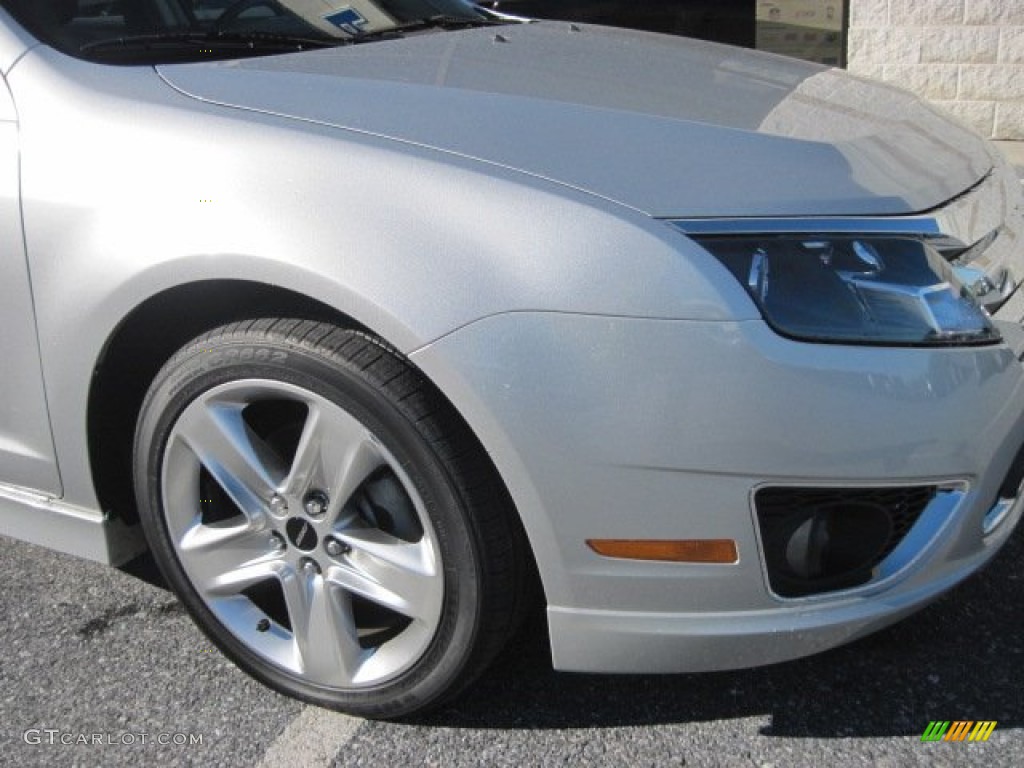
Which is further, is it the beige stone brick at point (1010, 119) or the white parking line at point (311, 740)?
the beige stone brick at point (1010, 119)

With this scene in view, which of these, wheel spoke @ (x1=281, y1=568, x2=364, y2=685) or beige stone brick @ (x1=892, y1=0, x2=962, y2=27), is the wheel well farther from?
beige stone brick @ (x1=892, y1=0, x2=962, y2=27)

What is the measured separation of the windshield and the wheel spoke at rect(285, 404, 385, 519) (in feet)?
2.88

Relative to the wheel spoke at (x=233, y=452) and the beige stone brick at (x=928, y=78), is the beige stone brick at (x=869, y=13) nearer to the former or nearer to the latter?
the beige stone brick at (x=928, y=78)

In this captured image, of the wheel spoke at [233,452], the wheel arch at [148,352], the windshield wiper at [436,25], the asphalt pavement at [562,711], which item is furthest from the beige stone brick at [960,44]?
the wheel spoke at [233,452]

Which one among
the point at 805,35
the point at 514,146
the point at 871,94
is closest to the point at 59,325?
the point at 514,146

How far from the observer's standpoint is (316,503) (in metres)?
2.42

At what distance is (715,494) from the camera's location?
7.02 ft

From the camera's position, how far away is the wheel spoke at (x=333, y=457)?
90.5 inches

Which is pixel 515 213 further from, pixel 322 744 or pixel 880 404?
pixel 322 744

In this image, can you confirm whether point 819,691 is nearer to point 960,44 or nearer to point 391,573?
point 391,573

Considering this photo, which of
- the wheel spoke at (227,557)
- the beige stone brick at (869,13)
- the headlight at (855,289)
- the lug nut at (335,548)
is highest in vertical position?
the headlight at (855,289)

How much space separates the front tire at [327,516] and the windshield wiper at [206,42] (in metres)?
0.74

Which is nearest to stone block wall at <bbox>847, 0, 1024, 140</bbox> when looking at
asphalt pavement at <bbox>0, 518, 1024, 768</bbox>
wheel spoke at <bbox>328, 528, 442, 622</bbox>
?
asphalt pavement at <bbox>0, 518, 1024, 768</bbox>

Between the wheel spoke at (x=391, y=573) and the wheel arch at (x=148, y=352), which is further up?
the wheel arch at (x=148, y=352)
